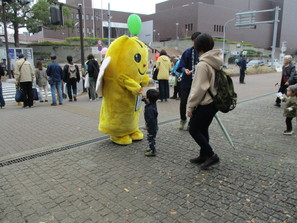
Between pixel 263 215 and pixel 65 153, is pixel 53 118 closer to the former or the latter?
pixel 65 153

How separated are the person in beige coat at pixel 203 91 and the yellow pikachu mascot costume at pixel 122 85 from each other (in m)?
1.23

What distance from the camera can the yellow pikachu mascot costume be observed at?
4598 mm

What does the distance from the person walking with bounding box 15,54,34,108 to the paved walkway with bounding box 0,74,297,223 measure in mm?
3783

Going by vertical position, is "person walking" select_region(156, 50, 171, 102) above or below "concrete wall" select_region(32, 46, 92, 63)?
below

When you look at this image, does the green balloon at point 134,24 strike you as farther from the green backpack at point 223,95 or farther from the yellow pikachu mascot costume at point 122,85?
the green backpack at point 223,95

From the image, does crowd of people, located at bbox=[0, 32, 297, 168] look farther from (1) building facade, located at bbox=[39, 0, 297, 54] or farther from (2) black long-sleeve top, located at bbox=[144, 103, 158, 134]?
(1) building facade, located at bbox=[39, 0, 297, 54]

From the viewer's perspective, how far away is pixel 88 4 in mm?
72875

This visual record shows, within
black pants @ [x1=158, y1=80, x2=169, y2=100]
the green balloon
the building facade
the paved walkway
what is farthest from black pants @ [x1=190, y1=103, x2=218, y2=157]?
the building facade

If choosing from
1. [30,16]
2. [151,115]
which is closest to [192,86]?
[151,115]

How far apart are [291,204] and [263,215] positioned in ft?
1.54

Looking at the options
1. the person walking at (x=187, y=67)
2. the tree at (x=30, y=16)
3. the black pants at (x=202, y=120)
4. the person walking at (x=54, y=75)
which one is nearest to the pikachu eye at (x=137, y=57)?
the person walking at (x=187, y=67)

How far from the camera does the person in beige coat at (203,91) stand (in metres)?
3.64

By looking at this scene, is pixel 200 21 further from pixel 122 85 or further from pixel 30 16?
pixel 122 85

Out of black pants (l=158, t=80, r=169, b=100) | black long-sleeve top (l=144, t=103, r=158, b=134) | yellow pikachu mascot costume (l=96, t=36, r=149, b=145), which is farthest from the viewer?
black pants (l=158, t=80, r=169, b=100)
